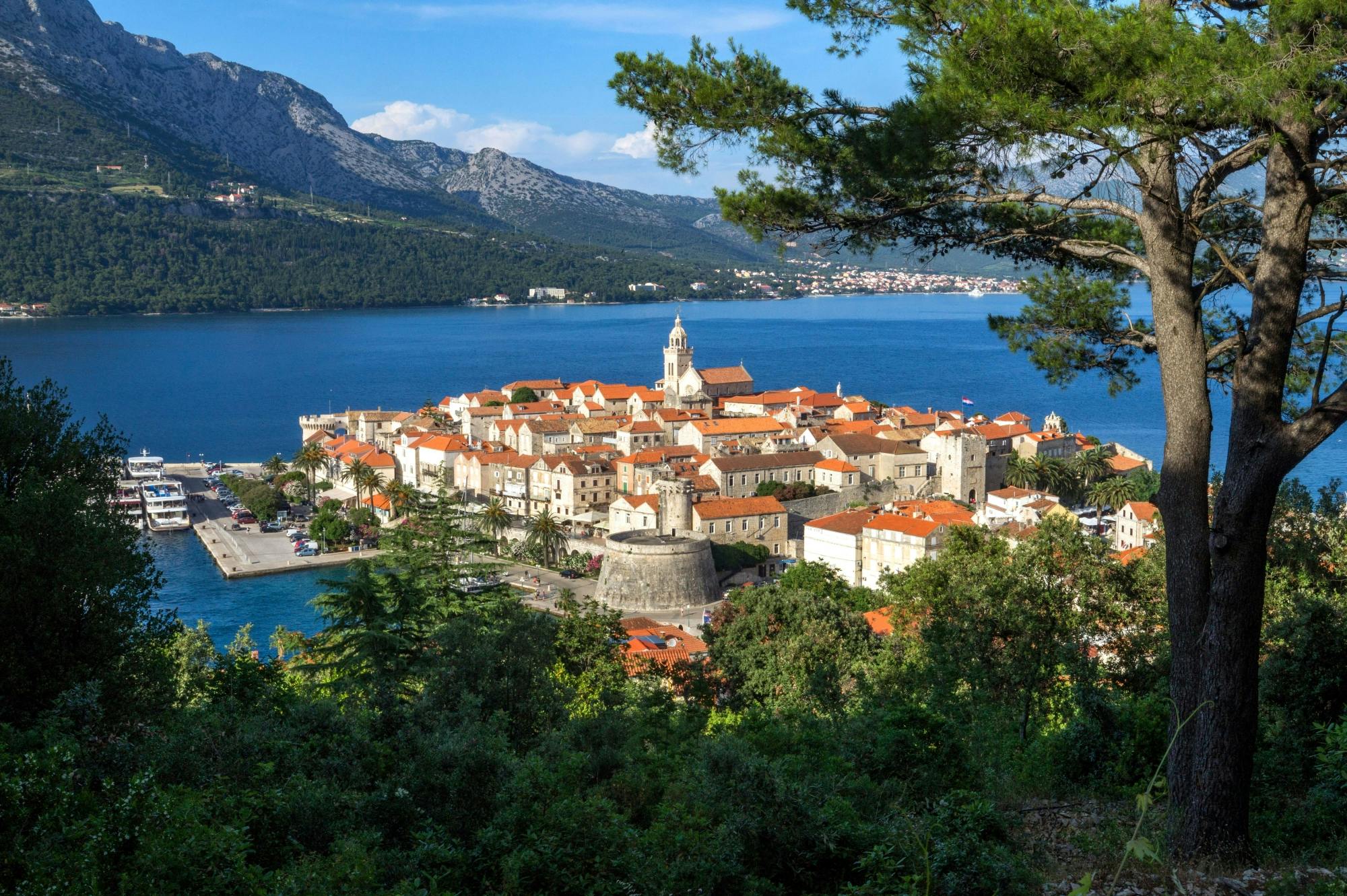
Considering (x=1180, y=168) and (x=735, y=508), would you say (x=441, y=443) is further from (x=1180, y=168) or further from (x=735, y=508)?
(x=1180, y=168)

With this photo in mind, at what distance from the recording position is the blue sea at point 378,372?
59.1 metres

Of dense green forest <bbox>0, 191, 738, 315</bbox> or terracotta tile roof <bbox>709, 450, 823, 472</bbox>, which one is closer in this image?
terracotta tile roof <bbox>709, 450, 823, 472</bbox>

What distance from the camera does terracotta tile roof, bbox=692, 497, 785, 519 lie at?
1847 inches

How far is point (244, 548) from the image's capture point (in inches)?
1981

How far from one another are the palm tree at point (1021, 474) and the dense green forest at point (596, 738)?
4073 cm

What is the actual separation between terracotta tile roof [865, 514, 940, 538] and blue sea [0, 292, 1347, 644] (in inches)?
405

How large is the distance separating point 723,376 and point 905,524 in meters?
38.1

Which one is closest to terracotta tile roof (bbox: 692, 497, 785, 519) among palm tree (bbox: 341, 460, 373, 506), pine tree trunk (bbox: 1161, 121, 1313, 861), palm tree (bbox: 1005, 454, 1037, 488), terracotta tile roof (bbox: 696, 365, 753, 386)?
palm tree (bbox: 1005, 454, 1037, 488)

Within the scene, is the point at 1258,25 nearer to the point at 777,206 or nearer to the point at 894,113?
the point at 894,113

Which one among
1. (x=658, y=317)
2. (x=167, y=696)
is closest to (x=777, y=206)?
(x=167, y=696)

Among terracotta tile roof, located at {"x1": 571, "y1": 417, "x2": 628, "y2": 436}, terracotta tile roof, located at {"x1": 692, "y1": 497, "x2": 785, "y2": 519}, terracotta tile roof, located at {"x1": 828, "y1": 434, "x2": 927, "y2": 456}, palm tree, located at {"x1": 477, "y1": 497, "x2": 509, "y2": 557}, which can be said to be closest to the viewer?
terracotta tile roof, located at {"x1": 692, "y1": 497, "x2": 785, "y2": 519}

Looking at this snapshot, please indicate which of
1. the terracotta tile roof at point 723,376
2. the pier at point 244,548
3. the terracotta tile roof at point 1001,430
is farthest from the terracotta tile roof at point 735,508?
the terracotta tile roof at point 723,376

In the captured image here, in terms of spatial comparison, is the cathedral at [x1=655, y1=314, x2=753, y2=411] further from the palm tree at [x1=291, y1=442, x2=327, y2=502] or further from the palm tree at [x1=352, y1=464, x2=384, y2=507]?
the palm tree at [x1=291, y1=442, x2=327, y2=502]

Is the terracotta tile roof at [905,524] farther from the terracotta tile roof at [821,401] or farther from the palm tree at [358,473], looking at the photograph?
the terracotta tile roof at [821,401]
